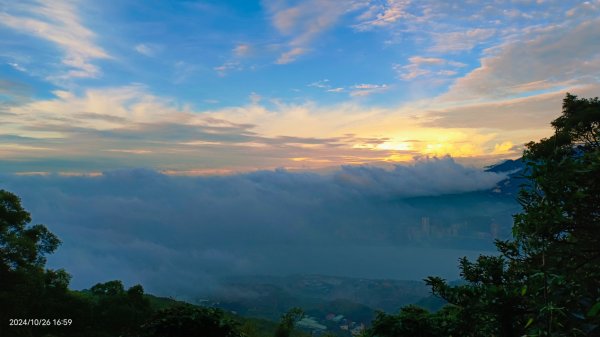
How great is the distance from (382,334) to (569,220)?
9488 mm

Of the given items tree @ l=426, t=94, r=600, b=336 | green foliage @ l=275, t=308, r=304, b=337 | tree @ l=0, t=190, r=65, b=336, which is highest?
tree @ l=426, t=94, r=600, b=336

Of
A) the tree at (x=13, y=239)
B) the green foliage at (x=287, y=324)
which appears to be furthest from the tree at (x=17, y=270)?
the green foliage at (x=287, y=324)

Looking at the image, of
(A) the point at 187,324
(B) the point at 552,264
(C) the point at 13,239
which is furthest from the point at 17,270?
(B) the point at 552,264

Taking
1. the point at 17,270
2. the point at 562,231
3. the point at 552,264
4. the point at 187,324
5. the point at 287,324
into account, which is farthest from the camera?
the point at 287,324

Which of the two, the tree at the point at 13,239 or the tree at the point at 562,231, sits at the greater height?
the tree at the point at 562,231

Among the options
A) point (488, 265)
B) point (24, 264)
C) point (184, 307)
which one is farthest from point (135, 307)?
point (488, 265)

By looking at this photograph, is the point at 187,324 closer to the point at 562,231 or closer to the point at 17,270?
the point at 562,231

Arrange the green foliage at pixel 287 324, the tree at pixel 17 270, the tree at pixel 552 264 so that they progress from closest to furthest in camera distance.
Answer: the tree at pixel 552 264
the tree at pixel 17 270
the green foliage at pixel 287 324

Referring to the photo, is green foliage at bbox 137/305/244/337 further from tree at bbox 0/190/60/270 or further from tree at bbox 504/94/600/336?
tree at bbox 0/190/60/270

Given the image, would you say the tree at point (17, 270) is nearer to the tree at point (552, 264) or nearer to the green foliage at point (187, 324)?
the green foliage at point (187, 324)

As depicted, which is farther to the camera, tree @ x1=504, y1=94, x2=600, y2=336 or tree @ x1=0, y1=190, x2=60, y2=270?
tree @ x1=0, y1=190, x2=60, y2=270

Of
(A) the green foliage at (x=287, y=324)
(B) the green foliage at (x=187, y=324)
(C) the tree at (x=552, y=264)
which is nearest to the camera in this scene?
(C) the tree at (x=552, y=264)

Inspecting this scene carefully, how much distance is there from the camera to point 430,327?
16031 mm

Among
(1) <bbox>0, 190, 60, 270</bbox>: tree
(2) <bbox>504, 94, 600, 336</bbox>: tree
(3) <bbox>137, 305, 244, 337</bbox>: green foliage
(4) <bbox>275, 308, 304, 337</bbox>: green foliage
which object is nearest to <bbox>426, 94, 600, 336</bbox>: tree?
(2) <bbox>504, 94, 600, 336</bbox>: tree
